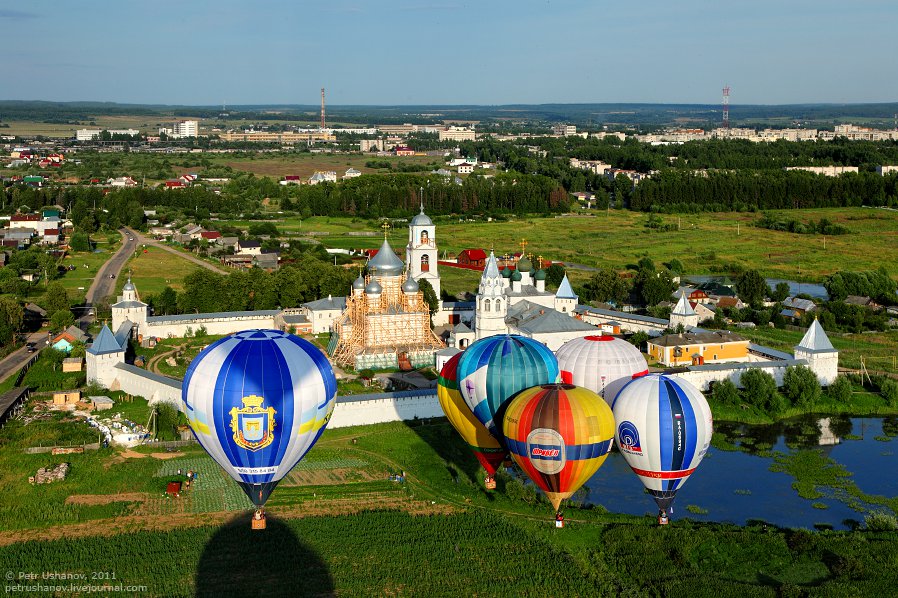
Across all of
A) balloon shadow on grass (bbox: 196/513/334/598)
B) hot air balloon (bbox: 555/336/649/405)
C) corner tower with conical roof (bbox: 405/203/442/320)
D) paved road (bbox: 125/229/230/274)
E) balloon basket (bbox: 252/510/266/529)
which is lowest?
balloon shadow on grass (bbox: 196/513/334/598)

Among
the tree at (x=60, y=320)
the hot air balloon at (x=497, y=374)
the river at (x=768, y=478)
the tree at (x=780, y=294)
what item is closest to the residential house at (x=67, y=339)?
the tree at (x=60, y=320)

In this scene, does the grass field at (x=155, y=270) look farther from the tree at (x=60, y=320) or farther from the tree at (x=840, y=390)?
the tree at (x=840, y=390)

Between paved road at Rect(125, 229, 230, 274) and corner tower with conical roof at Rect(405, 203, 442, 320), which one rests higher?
corner tower with conical roof at Rect(405, 203, 442, 320)

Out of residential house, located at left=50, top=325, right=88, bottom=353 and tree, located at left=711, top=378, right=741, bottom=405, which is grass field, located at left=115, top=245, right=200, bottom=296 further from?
tree, located at left=711, top=378, right=741, bottom=405

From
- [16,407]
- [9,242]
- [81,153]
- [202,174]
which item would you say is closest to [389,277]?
[16,407]

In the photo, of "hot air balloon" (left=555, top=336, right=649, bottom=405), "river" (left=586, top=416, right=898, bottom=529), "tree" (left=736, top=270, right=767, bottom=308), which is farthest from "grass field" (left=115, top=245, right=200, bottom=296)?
"river" (left=586, top=416, right=898, bottom=529)

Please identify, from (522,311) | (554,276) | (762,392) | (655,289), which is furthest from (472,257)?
(762,392)
